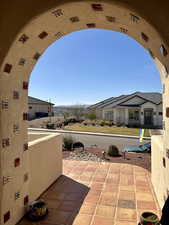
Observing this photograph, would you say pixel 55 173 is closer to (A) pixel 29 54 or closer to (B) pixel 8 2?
(A) pixel 29 54

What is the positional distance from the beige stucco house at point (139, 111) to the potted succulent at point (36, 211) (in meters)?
19.9

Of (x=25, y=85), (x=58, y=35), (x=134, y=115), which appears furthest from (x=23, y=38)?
(x=134, y=115)

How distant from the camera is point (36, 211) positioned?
248 cm

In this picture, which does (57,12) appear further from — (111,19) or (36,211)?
(36,211)

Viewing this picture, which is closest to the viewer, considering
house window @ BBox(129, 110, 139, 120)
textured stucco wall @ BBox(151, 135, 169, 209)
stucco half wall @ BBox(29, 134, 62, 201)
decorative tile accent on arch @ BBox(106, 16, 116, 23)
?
decorative tile accent on arch @ BBox(106, 16, 116, 23)

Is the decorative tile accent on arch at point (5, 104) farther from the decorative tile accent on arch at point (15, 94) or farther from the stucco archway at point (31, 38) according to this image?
the decorative tile accent on arch at point (15, 94)

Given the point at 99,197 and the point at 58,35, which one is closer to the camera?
the point at 58,35

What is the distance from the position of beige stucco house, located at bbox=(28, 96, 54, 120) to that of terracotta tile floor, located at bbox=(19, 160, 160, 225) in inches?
932

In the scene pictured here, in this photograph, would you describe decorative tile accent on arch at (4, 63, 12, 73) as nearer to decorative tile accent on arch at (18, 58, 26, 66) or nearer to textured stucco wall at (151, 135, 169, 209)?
decorative tile accent on arch at (18, 58, 26, 66)

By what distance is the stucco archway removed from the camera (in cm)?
173

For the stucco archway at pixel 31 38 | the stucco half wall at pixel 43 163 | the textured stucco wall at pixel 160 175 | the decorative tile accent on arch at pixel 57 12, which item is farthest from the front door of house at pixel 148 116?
the decorative tile accent on arch at pixel 57 12

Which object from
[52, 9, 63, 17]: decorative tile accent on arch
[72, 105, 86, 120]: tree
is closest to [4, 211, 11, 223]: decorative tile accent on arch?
[52, 9, 63, 17]: decorative tile accent on arch

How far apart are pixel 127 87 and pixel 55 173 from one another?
96.0 ft

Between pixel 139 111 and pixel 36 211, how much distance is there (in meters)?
20.8
